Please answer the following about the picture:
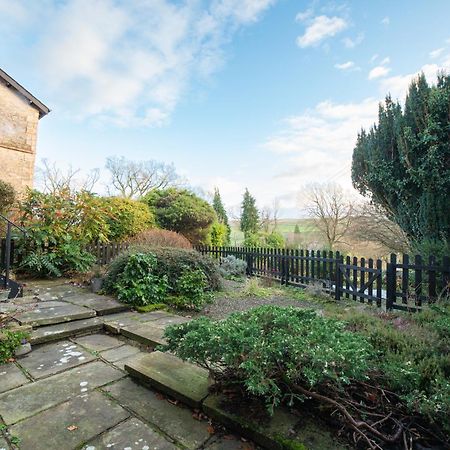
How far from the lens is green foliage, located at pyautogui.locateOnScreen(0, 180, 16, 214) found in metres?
6.12

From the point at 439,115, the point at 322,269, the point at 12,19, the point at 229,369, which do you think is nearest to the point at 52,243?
the point at 12,19

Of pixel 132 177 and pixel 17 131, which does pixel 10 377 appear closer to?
pixel 17 131

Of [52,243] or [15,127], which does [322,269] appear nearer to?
[52,243]

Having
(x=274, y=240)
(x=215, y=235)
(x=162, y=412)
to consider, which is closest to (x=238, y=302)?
(x=162, y=412)

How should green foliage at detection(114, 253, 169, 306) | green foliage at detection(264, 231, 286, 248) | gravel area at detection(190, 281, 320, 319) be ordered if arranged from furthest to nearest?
green foliage at detection(264, 231, 286, 248), gravel area at detection(190, 281, 320, 319), green foliage at detection(114, 253, 169, 306)

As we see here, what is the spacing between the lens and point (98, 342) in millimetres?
2771

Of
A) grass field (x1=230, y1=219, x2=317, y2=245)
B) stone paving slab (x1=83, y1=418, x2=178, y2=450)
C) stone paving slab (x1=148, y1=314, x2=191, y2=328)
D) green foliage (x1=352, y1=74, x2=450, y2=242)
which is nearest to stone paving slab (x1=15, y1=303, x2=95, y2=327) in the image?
stone paving slab (x1=148, y1=314, x2=191, y2=328)

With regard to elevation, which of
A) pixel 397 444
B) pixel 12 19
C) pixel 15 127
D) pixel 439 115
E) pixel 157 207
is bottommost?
pixel 397 444

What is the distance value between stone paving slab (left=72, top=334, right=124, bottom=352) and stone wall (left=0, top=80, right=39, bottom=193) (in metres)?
9.47

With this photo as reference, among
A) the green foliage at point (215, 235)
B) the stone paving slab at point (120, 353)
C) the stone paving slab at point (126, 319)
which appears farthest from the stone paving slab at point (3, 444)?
the green foliage at point (215, 235)

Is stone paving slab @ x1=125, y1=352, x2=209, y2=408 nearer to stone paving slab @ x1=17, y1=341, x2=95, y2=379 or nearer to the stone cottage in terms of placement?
stone paving slab @ x1=17, y1=341, x2=95, y2=379

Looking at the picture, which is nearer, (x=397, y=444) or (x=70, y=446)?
(x=397, y=444)

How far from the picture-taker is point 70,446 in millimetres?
1331

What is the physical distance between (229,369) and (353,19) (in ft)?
22.4
